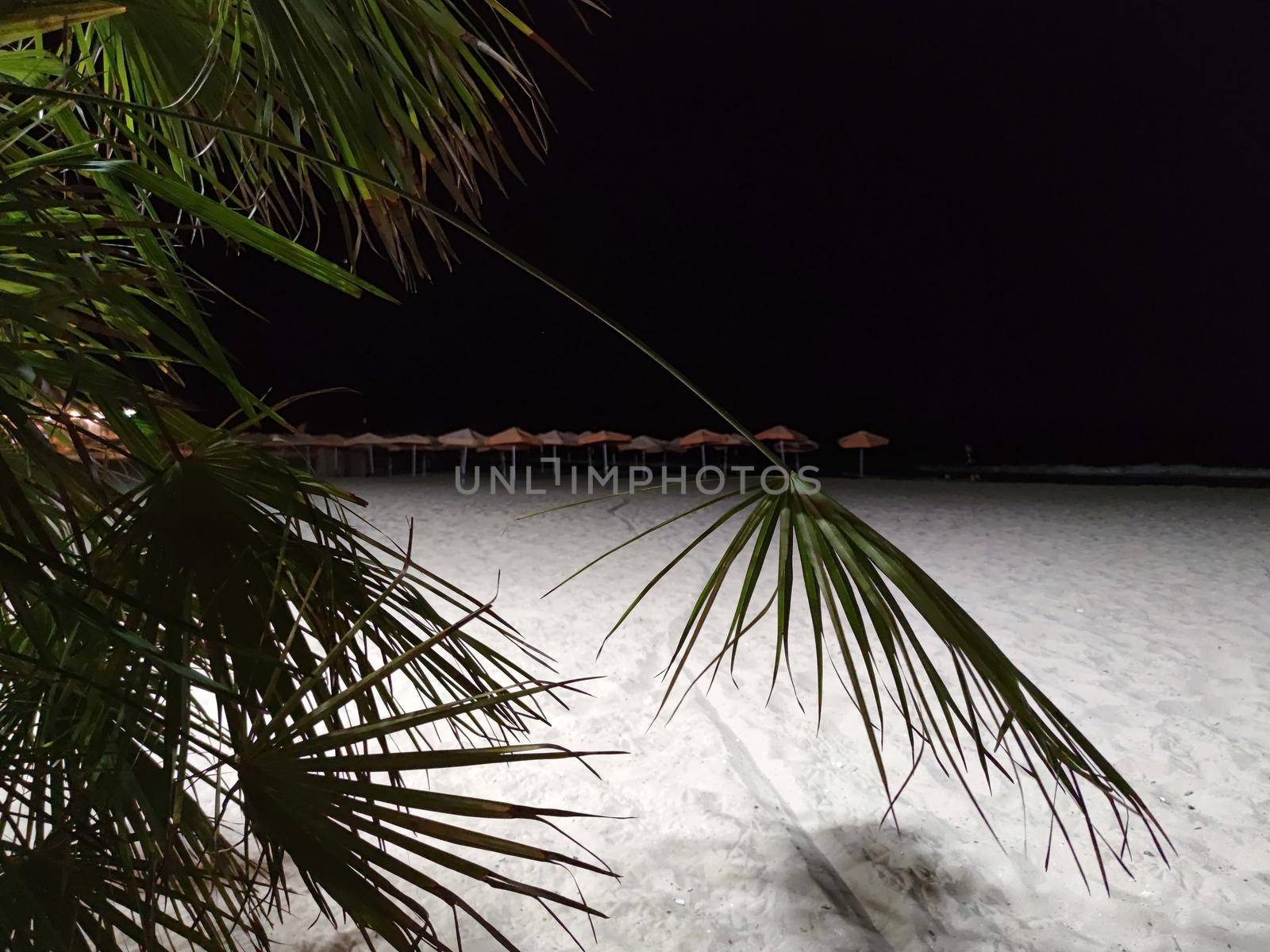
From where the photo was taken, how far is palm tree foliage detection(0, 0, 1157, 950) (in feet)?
1.74

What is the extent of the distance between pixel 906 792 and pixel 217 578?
6.19 feet

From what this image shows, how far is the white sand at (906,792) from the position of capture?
145 centimetres

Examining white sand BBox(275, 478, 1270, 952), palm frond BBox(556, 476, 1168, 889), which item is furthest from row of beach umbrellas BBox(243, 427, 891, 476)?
palm frond BBox(556, 476, 1168, 889)

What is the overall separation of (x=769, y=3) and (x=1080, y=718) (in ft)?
36.2

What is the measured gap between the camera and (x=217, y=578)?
0.71 metres

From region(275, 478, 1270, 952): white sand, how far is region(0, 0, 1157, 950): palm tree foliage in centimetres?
89

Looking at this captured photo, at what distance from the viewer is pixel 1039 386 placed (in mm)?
12266

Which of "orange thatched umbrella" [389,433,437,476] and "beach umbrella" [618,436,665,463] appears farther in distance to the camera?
"beach umbrella" [618,436,665,463]

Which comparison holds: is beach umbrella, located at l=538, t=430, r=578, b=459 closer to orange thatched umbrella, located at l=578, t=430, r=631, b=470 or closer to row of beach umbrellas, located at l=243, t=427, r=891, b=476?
row of beach umbrellas, located at l=243, t=427, r=891, b=476

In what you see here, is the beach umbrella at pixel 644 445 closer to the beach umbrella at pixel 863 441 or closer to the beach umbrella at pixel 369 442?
the beach umbrella at pixel 863 441

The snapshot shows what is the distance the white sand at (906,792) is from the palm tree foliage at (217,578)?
0.89 meters

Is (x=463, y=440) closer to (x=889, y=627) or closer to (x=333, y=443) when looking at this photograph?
(x=333, y=443)

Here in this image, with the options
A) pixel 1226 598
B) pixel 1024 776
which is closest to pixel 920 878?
pixel 1024 776

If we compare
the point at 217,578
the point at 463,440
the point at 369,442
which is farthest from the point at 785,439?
the point at 217,578
